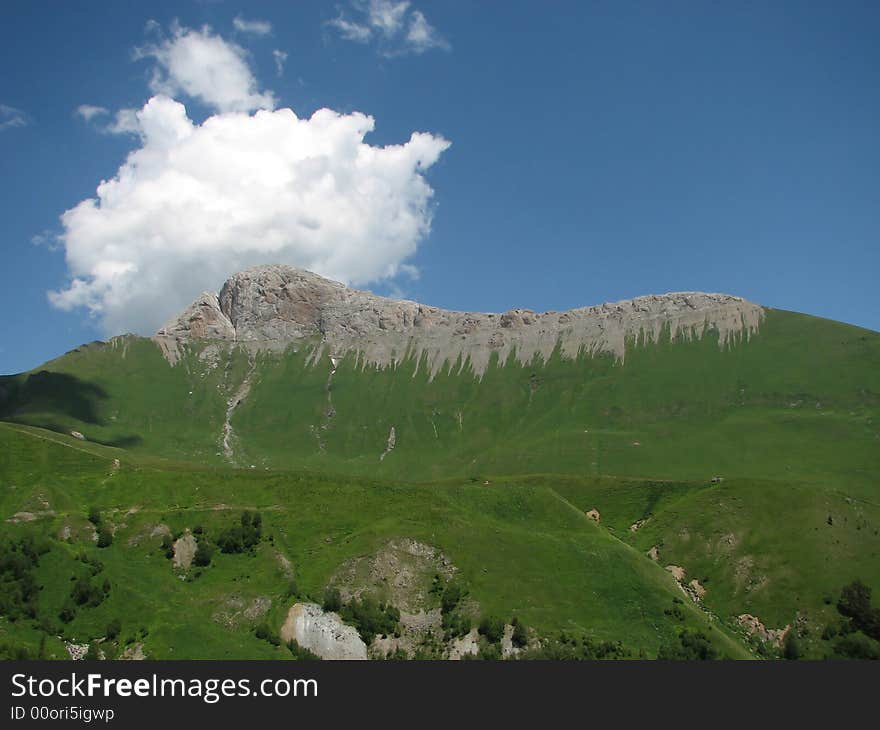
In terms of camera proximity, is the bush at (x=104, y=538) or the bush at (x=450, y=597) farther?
the bush at (x=104, y=538)

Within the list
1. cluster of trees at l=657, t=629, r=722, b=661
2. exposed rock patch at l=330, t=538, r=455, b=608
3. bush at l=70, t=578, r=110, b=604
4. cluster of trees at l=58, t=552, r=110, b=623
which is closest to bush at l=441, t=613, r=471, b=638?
exposed rock patch at l=330, t=538, r=455, b=608

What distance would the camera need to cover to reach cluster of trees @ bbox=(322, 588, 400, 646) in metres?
87.4

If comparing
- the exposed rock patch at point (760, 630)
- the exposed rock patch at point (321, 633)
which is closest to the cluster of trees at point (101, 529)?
the exposed rock patch at point (321, 633)

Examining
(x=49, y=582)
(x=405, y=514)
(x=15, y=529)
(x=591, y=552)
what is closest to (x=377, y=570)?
(x=405, y=514)

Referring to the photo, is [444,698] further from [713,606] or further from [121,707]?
[713,606]

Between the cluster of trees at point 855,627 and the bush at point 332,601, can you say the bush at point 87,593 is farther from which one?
the cluster of trees at point 855,627

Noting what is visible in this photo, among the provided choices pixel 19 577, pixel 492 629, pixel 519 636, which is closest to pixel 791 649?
pixel 519 636

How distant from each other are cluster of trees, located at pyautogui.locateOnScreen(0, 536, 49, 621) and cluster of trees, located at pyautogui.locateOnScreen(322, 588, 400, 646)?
3183cm

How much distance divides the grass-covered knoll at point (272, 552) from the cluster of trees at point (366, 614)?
2709 millimetres

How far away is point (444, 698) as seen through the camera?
5297cm

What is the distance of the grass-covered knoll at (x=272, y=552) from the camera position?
3243 inches

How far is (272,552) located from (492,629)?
101ft

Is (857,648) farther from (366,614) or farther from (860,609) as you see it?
(366,614)

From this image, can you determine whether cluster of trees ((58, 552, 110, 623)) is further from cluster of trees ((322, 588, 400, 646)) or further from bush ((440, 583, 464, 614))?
bush ((440, 583, 464, 614))
